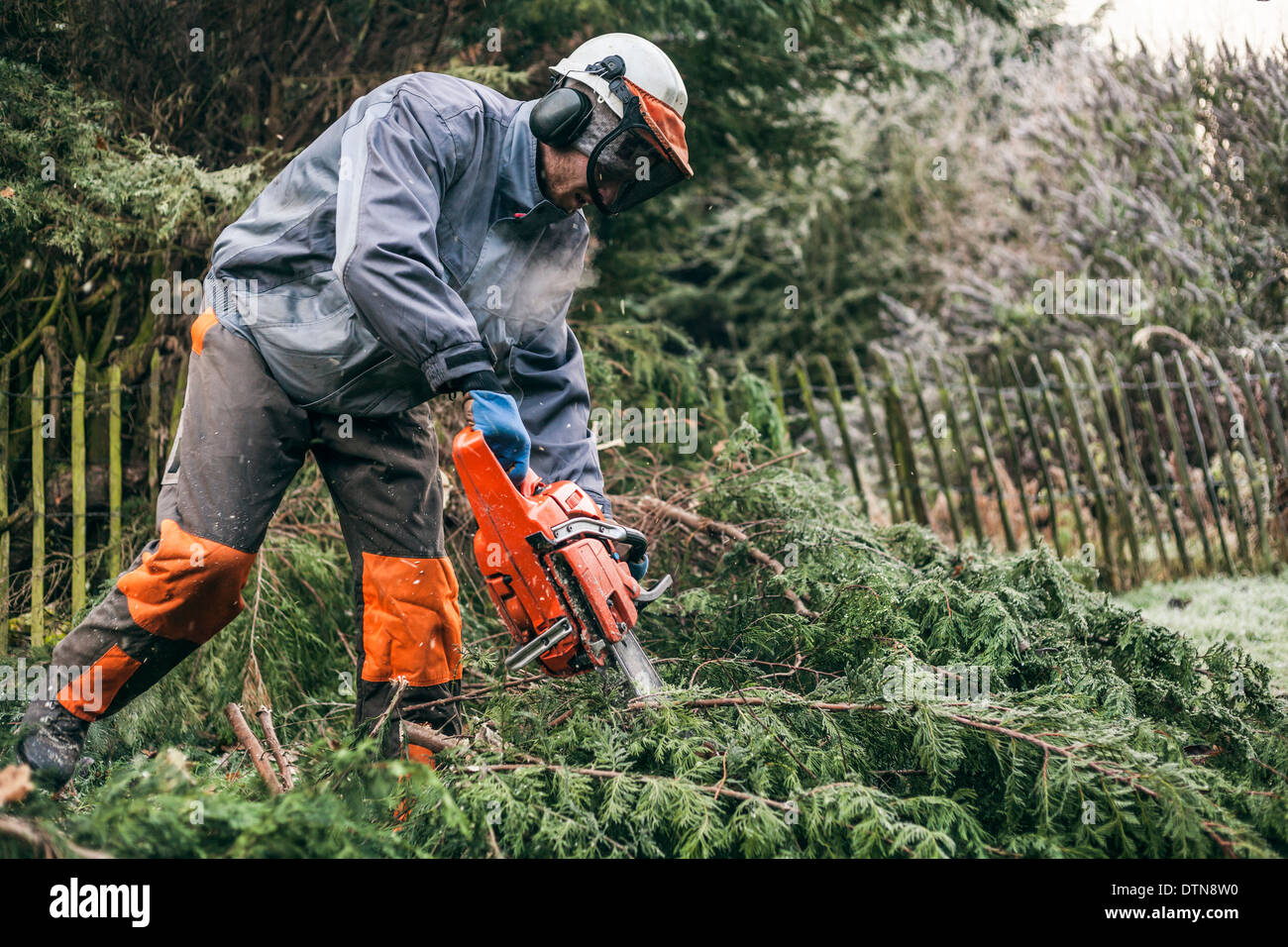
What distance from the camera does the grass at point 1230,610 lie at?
404cm

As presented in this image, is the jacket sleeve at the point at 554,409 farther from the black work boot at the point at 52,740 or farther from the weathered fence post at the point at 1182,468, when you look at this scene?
the weathered fence post at the point at 1182,468

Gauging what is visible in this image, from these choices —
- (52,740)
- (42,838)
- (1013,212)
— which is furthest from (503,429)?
(1013,212)

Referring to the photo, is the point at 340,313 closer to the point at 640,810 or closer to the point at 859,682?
the point at 640,810

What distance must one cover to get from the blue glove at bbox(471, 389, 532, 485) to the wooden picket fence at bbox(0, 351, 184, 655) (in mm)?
2220

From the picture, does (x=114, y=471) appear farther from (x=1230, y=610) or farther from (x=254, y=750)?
(x=1230, y=610)

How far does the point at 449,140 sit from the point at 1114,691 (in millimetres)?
2314

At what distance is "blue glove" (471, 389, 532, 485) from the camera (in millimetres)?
2357

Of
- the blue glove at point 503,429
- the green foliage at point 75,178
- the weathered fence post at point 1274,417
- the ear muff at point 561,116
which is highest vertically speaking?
the green foliage at point 75,178

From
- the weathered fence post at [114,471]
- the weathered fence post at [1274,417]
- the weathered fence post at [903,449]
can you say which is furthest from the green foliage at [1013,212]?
the weathered fence post at [114,471]

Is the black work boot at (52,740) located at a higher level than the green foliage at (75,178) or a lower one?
lower

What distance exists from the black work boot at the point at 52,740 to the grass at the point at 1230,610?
374cm

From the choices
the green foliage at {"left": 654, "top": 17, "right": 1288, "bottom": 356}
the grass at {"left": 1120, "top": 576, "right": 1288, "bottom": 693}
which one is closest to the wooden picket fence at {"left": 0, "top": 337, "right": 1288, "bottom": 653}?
the grass at {"left": 1120, "top": 576, "right": 1288, "bottom": 693}

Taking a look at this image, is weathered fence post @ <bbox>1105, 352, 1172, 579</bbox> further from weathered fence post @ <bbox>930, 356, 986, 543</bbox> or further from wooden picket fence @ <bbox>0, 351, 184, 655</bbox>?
wooden picket fence @ <bbox>0, 351, 184, 655</bbox>

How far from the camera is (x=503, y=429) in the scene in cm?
238
